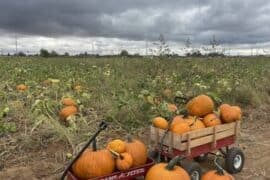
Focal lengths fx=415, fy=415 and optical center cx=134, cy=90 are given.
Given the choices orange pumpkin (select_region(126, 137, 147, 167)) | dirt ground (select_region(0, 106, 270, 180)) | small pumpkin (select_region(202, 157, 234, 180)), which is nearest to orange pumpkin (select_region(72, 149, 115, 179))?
orange pumpkin (select_region(126, 137, 147, 167))

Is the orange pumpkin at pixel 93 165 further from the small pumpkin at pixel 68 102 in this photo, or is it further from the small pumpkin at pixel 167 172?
the small pumpkin at pixel 68 102

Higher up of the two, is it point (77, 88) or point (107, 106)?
point (77, 88)

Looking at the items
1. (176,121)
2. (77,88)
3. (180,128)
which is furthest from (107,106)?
(180,128)

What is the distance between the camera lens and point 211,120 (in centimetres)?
534

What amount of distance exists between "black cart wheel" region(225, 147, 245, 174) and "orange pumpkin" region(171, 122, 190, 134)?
0.87 metres

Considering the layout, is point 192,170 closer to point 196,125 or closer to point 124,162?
point 196,125

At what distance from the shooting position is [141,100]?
7.28 meters

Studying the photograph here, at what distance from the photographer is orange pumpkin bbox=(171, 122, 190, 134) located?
494cm

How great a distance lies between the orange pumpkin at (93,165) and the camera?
4.32m

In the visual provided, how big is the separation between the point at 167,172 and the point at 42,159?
1.95 metres

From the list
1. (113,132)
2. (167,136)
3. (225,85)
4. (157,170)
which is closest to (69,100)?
(113,132)

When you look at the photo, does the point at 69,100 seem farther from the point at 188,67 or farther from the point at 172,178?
the point at 188,67

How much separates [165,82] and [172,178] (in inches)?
190

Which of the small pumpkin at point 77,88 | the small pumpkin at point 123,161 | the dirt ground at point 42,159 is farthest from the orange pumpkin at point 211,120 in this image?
the small pumpkin at point 77,88
